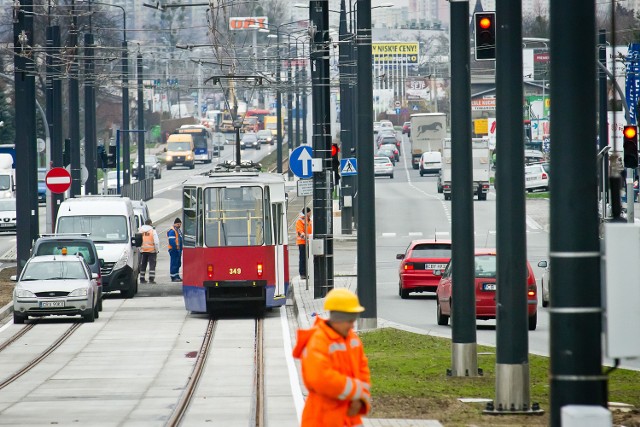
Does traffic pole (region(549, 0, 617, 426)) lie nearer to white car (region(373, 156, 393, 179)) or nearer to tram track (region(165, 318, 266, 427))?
tram track (region(165, 318, 266, 427))

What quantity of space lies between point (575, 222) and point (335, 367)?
1.60 meters

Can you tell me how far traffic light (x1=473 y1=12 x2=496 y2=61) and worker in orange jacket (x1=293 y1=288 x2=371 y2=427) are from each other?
1281 centimetres

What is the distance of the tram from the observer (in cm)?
3017

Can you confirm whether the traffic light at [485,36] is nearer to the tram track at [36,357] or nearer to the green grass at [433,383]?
the green grass at [433,383]

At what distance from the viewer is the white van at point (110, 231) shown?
3575 cm

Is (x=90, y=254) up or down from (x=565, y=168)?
down

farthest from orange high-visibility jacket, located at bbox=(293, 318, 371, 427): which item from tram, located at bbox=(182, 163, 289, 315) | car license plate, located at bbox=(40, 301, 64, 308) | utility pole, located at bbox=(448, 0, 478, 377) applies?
car license plate, located at bbox=(40, 301, 64, 308)

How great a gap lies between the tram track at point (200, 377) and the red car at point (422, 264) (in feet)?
18.9

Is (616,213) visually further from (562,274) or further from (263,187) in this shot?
(263,187)

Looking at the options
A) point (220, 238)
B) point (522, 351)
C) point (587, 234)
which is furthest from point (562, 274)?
point (220, 238)

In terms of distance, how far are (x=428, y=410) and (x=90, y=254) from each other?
18862mm

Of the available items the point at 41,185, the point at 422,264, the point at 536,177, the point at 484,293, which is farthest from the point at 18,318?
the point at 536,177

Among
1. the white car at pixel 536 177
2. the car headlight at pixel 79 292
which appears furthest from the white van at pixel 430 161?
the car headlight at pixel 79 292

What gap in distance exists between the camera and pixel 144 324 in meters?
30.0
